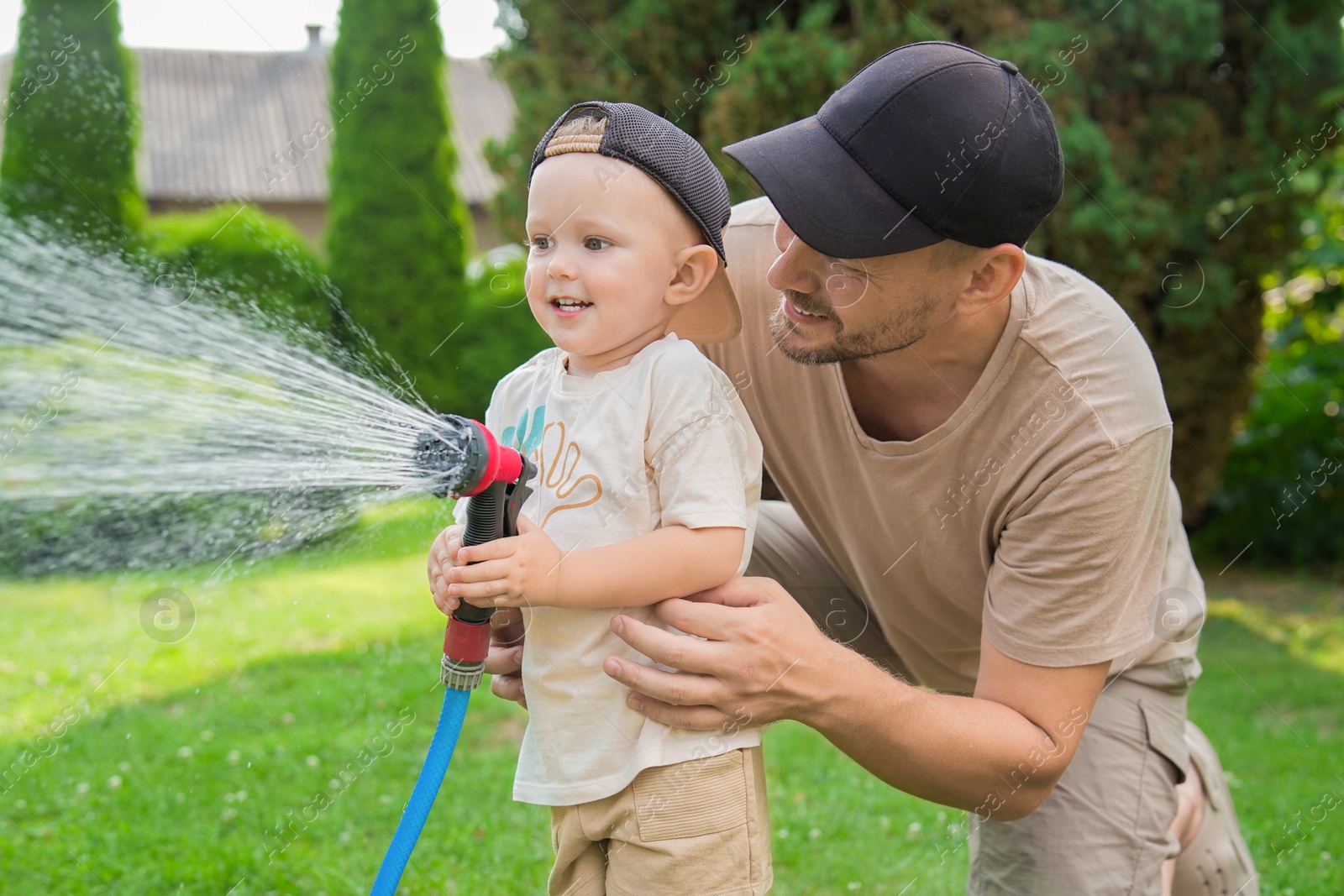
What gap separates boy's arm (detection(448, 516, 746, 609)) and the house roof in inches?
760

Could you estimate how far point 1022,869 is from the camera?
287 cm

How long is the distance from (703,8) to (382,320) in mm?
4048

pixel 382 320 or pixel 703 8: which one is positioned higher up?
pixel 703 8

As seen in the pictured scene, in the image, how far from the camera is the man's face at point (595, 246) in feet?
6.38

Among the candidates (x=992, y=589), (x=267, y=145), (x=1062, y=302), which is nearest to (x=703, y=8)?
(x=1062, y=302)

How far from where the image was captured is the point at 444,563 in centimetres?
204

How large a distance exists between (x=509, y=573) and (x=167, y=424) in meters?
2.02

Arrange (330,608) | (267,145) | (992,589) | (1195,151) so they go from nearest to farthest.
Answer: (992,589) < (330,608) < (1195,151) < (267,145)

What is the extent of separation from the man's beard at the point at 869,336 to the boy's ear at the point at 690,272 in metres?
0.48

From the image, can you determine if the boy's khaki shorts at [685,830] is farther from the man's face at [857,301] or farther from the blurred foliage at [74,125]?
the blurred foliage at [74,125]

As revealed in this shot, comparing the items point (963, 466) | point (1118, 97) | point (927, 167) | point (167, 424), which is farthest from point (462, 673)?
point (1118, 97)

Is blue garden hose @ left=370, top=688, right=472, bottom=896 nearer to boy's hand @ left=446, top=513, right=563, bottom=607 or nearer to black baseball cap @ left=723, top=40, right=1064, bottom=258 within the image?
boy's hand @ left=446, top=513, right=563, bottom=607

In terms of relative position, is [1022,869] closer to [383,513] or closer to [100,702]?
[383,513]

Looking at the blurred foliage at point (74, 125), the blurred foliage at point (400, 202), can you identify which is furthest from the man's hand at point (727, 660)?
the blurred foliage at point (74, 125)
